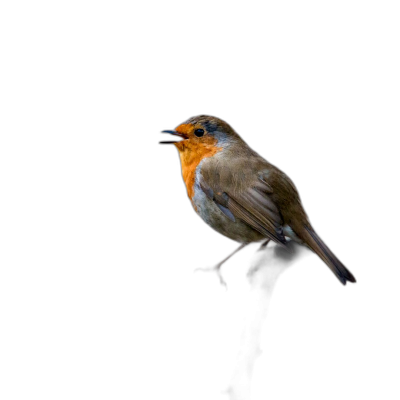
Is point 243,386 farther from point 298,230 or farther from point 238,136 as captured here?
point 238,136

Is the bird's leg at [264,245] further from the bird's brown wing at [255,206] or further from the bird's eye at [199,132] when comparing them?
the bird's eye at [199,132]

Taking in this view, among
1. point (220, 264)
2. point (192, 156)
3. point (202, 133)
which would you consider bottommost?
point (220, 264)

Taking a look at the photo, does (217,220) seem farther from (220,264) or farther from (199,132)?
(199,132)

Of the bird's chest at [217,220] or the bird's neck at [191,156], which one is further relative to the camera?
the bird's neck at [191,156]

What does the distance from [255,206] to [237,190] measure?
162 millimetres

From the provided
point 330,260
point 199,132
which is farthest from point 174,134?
point 330,260

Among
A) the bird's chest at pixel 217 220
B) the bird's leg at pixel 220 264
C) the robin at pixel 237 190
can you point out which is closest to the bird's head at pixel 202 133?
the robin at pixel 237 190

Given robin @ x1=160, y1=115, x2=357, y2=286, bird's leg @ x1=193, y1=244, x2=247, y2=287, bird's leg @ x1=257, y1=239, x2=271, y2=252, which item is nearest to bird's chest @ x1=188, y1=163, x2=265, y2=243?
robin @ x1=160, y1=115, x2=357, y2=286

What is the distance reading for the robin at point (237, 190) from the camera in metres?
3.05

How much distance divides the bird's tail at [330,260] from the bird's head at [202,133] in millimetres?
869

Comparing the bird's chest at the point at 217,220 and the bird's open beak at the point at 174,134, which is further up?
the bird's open beak at the point at 174,134

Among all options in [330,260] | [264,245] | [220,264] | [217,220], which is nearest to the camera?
[330,260]

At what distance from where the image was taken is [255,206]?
3090mm

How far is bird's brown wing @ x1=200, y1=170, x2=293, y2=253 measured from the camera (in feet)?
9.89
